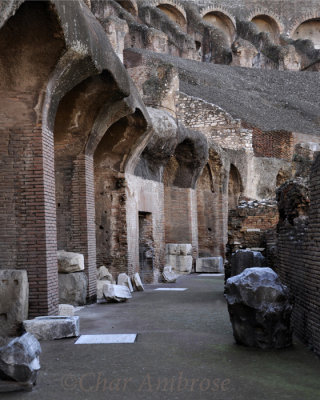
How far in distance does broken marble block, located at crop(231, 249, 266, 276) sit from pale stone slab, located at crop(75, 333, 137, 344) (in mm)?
3336

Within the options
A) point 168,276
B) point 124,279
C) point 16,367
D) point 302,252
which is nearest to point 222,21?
point 168,276

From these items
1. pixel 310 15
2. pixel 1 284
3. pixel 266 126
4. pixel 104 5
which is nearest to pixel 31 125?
pixel 1 284

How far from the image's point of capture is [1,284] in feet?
22.4

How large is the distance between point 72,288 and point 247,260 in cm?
309

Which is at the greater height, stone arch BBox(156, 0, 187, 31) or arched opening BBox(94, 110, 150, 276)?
stone arch BBox(156, 0, 187, 31)

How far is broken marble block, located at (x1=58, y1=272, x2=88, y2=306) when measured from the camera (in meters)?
9.36

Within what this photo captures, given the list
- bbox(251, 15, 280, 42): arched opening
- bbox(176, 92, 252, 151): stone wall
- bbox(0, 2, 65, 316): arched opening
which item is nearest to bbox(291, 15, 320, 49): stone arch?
bbox(251, 15, 280, 42): arched opening

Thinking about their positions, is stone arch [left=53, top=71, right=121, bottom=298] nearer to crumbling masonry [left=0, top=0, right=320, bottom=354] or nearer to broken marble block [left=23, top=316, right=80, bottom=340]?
crumbling masonry [left=0, top=0, right=320, bottom=354]

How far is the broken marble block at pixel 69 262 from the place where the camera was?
9.26m

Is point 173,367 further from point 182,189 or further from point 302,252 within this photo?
point 182,189

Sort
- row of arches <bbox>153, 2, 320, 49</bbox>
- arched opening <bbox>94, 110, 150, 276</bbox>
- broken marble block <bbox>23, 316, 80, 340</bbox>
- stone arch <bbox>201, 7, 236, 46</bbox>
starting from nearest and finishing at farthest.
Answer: broken marble block <bbox>23, 316, 80, 340</bbox>
arched opening <bbox>94, 110, 150, 276</bbox>
stone arch <bbox>201, 7, 236, 46</bbox>
row of arches <bbox>153, 2, 320, 49</bbox>

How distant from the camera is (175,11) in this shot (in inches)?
1906

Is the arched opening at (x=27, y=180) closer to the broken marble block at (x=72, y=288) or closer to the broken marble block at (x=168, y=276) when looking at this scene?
the broken marble block at (x=72, y=288)

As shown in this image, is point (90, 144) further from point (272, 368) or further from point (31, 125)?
point (272, 368)
